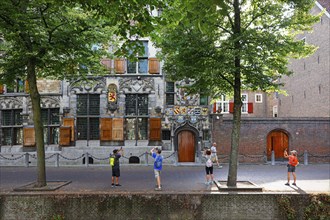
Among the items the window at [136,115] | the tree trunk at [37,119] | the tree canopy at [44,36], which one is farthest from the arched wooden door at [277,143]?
the tree trunk at [37,119]

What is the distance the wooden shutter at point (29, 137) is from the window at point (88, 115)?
293 cm

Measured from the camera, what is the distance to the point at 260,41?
9578 mm

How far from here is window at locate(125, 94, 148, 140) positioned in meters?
19.8

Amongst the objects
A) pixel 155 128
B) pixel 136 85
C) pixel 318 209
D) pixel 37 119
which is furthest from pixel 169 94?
pixel 318 209

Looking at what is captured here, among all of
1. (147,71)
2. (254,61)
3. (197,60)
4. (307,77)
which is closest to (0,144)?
(147,71)

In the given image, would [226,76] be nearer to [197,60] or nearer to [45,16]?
[197,60]

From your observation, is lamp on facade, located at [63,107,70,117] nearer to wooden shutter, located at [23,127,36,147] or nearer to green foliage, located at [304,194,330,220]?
wooden shutter, located at [23,127,36,147]

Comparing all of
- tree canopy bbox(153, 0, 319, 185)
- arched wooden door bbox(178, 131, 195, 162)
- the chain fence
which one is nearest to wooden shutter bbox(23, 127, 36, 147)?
the chain fence

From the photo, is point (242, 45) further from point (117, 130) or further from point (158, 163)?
point (117, 130)

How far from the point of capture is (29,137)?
1928cm

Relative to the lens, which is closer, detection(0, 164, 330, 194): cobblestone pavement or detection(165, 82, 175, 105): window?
detection(0, 164, 330, 194): cobblestone pavement

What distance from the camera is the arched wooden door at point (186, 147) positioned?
19.6 meters

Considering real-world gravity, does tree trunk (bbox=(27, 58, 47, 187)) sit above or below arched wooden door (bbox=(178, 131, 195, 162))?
above

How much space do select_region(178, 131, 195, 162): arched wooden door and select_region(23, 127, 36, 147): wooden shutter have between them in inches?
381
